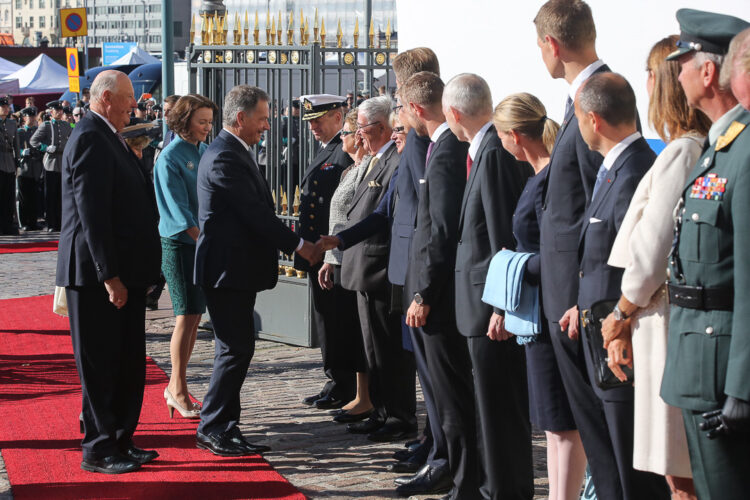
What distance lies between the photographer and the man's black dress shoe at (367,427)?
20.1 ft

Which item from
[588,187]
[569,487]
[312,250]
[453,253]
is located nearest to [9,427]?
[312,250]

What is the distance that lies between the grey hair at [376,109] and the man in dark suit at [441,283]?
1.10 m

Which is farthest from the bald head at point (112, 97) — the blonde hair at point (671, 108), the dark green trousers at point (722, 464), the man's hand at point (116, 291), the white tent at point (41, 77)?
the white tent at point (41, 77)

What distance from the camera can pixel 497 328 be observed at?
4.24 m

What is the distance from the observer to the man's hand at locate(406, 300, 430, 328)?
186 inches

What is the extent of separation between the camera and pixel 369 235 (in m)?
5.86

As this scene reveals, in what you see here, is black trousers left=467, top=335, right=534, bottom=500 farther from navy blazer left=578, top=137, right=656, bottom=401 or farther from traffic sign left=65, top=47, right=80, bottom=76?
traffic sign left=65, top=47, right=80, bottom=76

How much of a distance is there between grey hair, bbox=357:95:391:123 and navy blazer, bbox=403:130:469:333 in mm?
1323

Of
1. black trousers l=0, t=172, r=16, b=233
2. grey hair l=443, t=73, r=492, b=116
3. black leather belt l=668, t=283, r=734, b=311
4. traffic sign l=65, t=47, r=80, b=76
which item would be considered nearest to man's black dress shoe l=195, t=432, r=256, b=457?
grey hair l=443, t=73, r=492, b=116

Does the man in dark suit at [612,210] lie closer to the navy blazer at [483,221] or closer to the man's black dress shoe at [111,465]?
the navy blazer at [483,221]

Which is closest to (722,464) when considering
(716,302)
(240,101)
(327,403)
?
(716,302)

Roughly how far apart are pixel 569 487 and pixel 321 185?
3236mm

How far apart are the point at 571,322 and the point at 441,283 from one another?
1125 millimetres

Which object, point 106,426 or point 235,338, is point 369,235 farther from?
point 106,426
